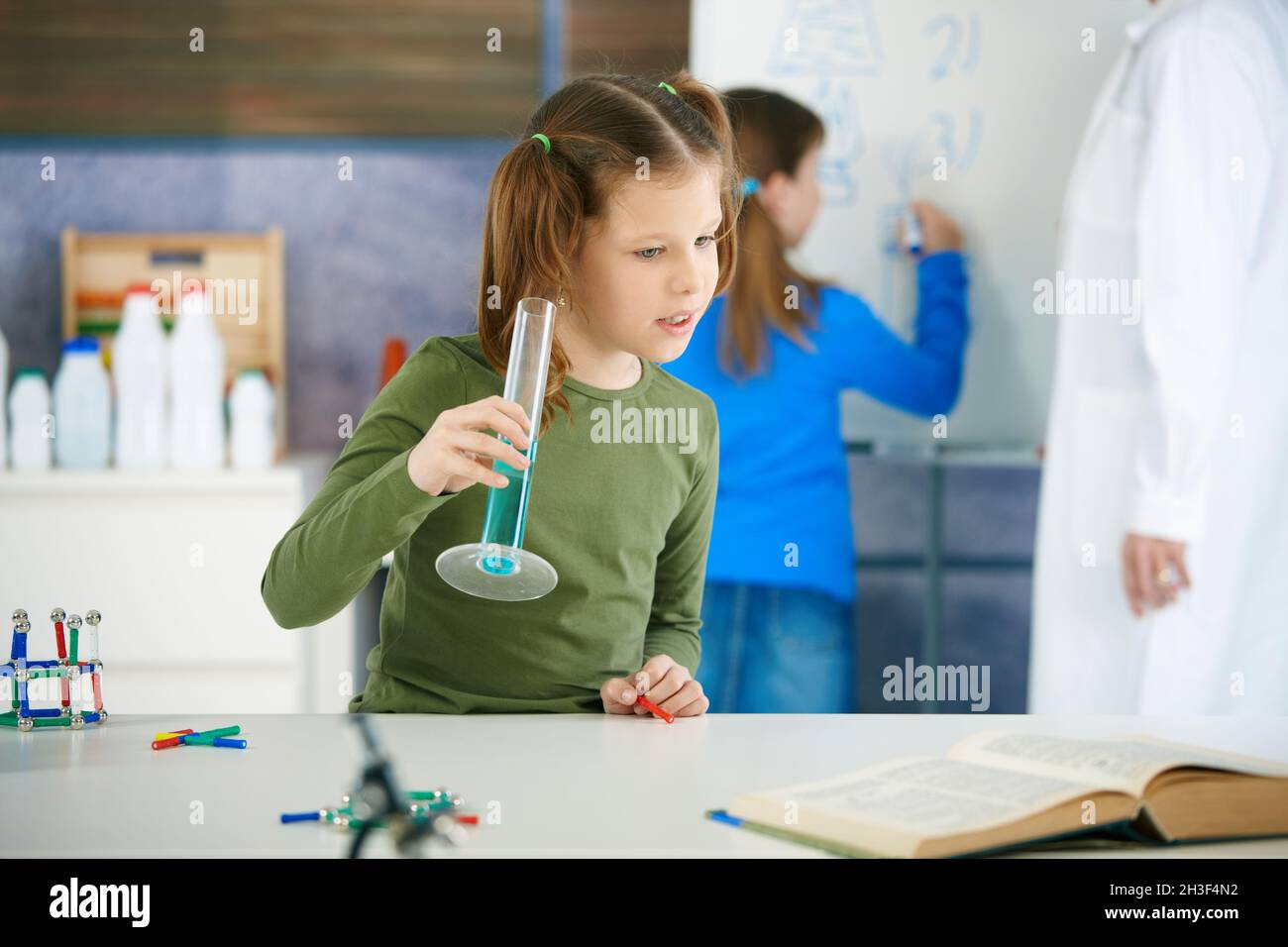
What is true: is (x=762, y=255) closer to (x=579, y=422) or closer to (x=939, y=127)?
(x=939, y=127)

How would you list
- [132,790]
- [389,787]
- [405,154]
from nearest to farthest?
[389,787] < [132,790] < [405,154]

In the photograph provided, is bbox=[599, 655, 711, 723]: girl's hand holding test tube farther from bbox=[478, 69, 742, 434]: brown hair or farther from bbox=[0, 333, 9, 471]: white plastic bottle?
bbox=[0, 333, 9, 471]: white plastic bottle

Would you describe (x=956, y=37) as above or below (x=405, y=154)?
above

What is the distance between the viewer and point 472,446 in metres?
0.88

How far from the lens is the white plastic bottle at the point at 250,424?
2422mm

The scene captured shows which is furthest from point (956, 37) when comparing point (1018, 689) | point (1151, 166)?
point (1018, 689)

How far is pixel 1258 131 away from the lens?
1.92 metres

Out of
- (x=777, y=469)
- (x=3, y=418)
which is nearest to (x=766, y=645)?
(x=777, y=469)

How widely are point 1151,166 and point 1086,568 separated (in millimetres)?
612

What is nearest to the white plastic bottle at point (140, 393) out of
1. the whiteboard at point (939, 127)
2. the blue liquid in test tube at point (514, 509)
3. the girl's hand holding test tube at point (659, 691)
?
the whiteboard at point (939, 127)

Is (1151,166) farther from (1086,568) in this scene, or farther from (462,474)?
(462,474)

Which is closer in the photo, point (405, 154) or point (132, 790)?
point (132, 790)

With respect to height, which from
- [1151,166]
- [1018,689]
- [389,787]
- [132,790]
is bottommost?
[1018,689]
